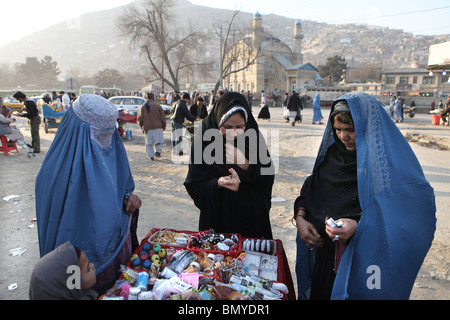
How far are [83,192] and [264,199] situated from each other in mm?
1280

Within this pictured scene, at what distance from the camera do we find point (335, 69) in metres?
59.0

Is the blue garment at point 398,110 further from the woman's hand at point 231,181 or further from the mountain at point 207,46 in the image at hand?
the mountain at point 207,46

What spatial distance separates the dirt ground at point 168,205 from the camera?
2.79 m

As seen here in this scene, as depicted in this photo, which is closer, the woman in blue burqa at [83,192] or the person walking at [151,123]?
the woman in blue burqa at [83,192]

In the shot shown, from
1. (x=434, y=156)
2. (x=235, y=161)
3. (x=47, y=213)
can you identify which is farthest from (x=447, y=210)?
(x=47, y=213)

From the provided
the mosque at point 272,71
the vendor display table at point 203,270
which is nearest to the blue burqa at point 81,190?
the vendor display table at point 203,270

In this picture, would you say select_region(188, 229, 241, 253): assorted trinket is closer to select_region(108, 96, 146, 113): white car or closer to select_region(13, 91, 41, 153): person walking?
select_region(13, 91, 41, 153): person walking

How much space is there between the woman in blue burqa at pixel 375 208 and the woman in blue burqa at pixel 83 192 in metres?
1.30

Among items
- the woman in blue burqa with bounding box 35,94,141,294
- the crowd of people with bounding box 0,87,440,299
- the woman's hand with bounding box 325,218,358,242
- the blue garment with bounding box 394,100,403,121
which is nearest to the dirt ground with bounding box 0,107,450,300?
the crowd of people with bounding box 0,87,440,299

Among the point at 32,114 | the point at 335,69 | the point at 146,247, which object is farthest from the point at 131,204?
the point at 335,69

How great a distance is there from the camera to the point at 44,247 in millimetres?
1638

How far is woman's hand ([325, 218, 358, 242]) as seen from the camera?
4.90 ft

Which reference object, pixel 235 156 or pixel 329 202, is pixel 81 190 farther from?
pixel 329 202
